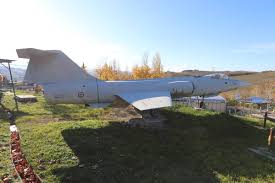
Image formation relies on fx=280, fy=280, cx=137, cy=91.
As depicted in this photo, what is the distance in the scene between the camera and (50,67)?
14.7 m

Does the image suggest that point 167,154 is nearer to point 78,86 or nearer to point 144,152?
point 144,152

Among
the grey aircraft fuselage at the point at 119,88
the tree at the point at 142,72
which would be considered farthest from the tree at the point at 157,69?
the grey aircraft fuselage at the point at 119,88

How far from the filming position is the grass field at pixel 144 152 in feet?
28.3

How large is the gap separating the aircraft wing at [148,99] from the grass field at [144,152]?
1376 mm

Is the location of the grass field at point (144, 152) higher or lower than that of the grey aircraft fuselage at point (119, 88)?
lower

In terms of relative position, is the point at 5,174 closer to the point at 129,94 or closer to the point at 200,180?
the point at 200,180

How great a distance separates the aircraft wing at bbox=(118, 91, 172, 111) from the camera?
45.0ft

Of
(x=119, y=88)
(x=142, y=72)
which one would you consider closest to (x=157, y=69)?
(x=142, y=72)

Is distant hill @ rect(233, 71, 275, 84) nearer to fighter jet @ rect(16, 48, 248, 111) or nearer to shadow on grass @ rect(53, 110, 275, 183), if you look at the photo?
fighter jet @ rect(16, 48, 248, 111)

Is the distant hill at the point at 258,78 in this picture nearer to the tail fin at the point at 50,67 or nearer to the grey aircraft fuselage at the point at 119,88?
the grey aircraft fuselage at the point at 119,88

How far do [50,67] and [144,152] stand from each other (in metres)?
7.19

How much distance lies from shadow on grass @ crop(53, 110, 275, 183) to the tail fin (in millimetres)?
3171

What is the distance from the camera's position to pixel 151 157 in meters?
10.1

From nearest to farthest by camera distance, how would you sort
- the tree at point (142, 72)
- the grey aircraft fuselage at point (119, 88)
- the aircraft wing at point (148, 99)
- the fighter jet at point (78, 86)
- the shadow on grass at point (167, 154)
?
the shadow on grass at point (167, 154) < the aircraft wing at point (148, 99) < the fighter jet at point (78, 86) < the grey aircraft fuselage at point (119, 88) < the tree at point (142, 72)
